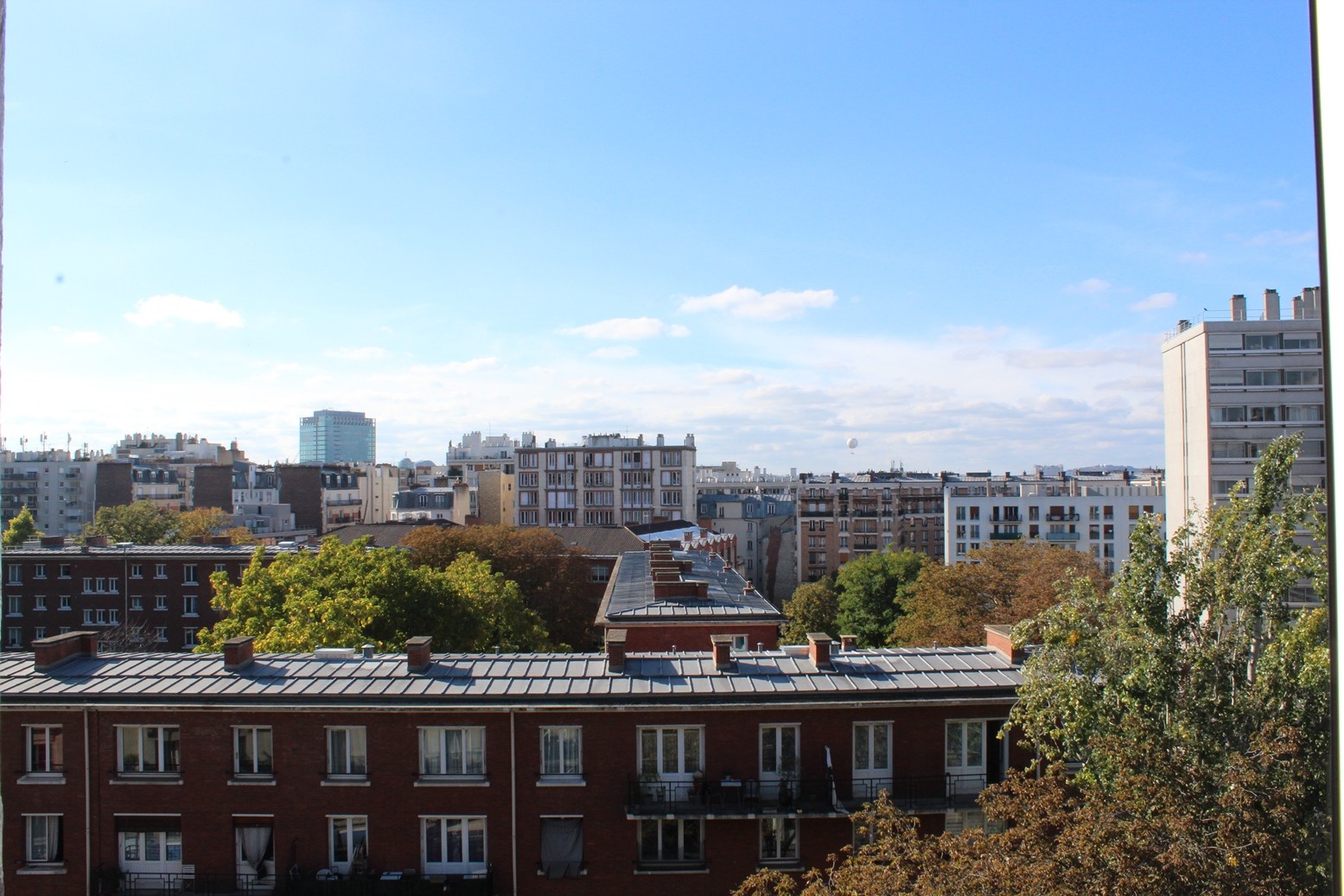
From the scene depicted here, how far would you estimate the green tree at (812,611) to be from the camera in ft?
153

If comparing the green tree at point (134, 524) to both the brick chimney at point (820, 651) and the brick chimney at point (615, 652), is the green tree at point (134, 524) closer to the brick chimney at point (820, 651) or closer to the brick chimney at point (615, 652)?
the brick chimney at point (615, 652)

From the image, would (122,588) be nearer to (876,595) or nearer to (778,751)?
(876,595)

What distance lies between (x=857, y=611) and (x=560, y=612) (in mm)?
14290

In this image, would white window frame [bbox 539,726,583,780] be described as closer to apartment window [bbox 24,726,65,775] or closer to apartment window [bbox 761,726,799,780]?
apartment window [bbox 761,726,799,780]

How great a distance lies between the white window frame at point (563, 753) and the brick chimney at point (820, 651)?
411 centimetres

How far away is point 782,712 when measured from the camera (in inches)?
576

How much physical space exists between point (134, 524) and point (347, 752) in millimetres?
46660

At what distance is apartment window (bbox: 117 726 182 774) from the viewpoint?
14430mm

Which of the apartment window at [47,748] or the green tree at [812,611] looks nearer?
the apartment window at [47,748]

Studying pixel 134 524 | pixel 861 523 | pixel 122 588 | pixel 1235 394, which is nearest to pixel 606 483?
pixel 861 523

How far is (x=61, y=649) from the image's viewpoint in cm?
1564

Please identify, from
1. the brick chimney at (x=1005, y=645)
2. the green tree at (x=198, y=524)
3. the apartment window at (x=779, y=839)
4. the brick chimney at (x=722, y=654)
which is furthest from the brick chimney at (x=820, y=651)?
the green tree at (x=198, y=524)

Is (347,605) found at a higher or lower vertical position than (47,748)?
higher

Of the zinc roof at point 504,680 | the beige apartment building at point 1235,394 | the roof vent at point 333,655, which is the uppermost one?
the beige apartment building at point 1235,394
